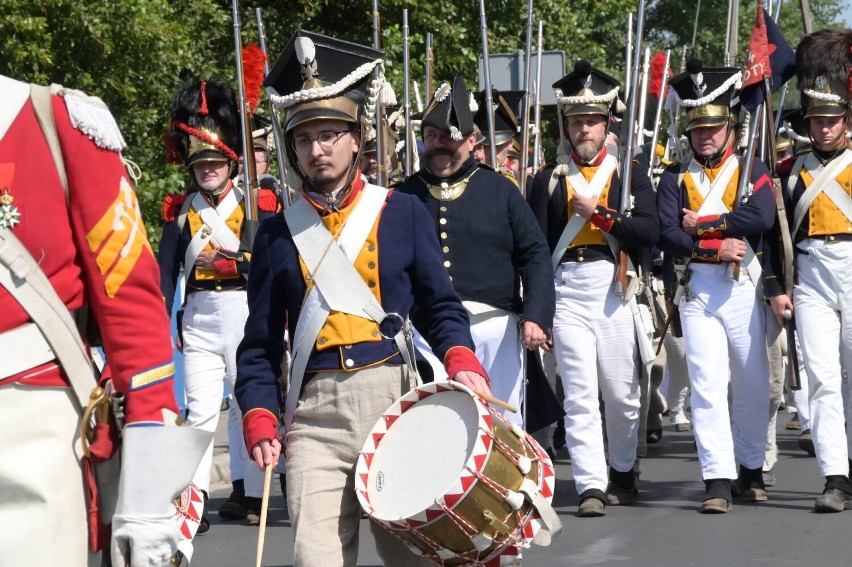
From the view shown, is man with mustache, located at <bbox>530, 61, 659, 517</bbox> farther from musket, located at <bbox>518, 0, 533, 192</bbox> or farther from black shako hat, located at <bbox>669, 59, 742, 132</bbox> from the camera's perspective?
musket, located at <bbox>518, 0, 533, 192</bbox>

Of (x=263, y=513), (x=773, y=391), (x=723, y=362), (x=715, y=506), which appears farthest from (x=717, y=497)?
(x=263, y=513)

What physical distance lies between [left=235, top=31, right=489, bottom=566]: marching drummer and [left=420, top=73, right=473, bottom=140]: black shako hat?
289 centimetres

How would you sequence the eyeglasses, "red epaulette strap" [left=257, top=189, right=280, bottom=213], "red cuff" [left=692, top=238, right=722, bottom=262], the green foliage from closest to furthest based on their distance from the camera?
the eyeglasses < "red cuff" [left=692, top=238, right=722, bottom=262] < "red epaulette strap" [left=257, top=189, right=280, bottom=213] < the green foliage

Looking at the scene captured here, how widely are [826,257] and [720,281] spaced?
0.59 m

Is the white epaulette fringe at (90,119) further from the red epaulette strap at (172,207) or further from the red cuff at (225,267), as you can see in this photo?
the red epaulette strap at (172,207)

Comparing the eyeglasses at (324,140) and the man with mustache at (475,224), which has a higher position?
the eyeglasses at (324,140)

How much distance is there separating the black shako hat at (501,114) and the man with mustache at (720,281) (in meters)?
1.65

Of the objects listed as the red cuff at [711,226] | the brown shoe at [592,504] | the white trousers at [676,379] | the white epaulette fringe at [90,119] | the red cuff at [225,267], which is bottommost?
the white trousers at [676,379]

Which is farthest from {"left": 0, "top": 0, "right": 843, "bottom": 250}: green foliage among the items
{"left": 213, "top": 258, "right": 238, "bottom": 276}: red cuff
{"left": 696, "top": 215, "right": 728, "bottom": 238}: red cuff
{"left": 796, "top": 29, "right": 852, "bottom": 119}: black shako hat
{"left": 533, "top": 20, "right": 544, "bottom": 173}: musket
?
{"left": 796, "top": 29, "right": 852, "bottom": 119}: black shako hat

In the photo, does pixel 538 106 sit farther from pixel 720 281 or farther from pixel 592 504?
pixel 592 504

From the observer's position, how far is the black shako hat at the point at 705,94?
30.6ft

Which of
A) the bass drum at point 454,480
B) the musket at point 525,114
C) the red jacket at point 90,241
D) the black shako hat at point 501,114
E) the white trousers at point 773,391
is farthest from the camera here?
the black shako hat at point 501,114

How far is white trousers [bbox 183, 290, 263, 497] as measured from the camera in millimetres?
9117

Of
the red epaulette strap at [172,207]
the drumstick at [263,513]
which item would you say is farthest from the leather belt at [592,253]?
the drumstick at [263,513]
